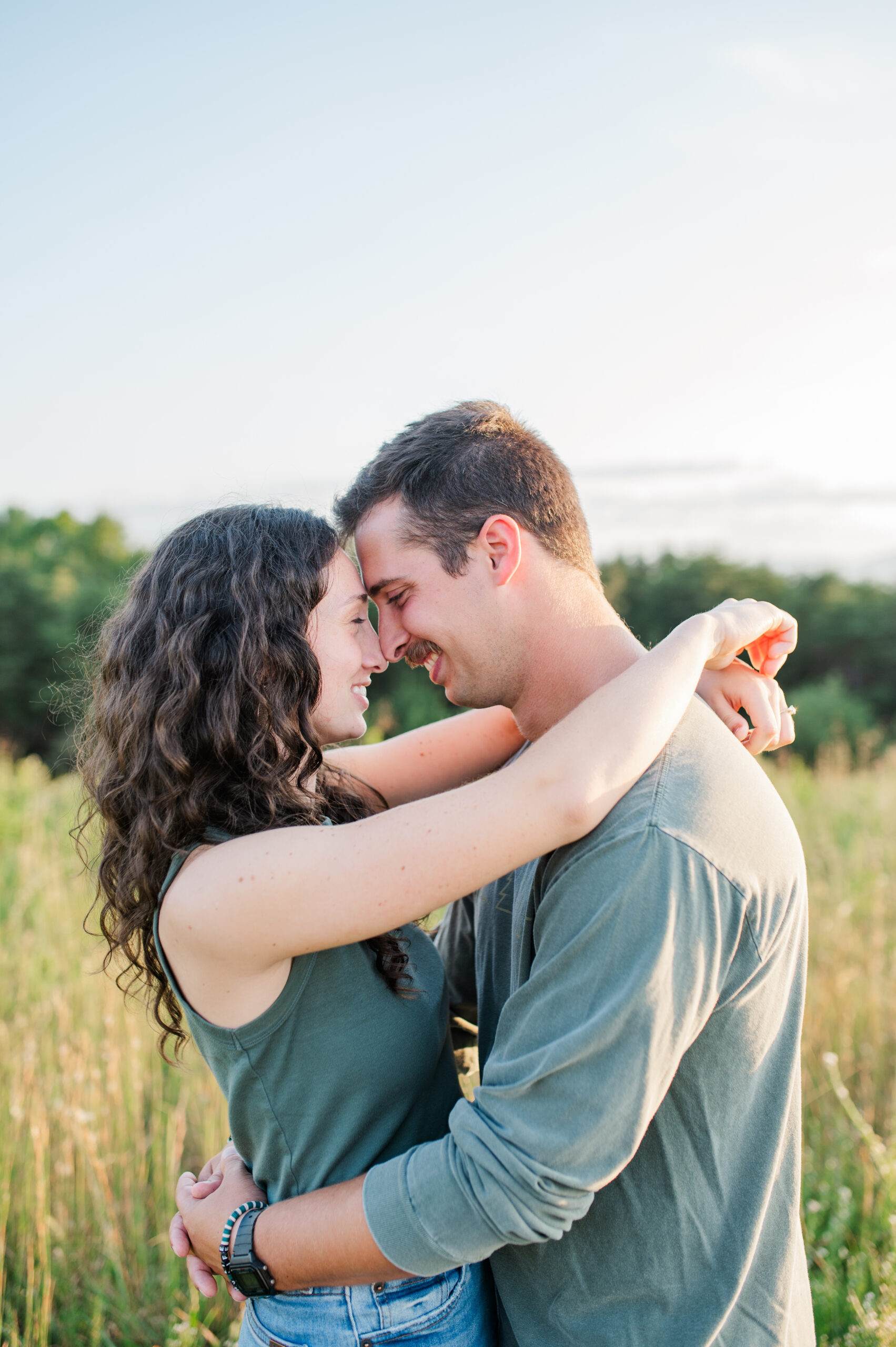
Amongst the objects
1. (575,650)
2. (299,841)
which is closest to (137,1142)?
(299,841)

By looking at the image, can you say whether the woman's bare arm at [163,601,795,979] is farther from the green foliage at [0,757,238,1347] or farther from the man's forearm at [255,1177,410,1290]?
the green foliage at [0,757,238,1347]

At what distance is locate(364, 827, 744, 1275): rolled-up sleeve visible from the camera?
1396mm

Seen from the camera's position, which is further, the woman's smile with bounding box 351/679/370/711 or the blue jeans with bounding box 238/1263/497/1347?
the woman's smile with bounding box 351/679/370/711

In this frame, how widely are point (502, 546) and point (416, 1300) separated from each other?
153 centimetres

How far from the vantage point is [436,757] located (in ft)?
8.72

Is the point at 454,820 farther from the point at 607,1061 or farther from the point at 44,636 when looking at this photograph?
the point at 44,636

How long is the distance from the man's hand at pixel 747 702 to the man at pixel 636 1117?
30cm

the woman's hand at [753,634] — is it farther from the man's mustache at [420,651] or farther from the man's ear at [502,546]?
the man's mustache at [420,651]

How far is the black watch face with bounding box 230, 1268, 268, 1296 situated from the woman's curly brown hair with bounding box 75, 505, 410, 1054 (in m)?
0.55

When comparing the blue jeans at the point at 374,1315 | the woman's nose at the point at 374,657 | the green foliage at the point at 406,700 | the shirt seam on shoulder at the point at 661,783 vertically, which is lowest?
the green foliage at the point at 406,700

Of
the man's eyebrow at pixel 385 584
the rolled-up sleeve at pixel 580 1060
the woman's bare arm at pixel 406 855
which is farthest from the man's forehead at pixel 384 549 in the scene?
the rolled-up sleeve at pixel 580 1060

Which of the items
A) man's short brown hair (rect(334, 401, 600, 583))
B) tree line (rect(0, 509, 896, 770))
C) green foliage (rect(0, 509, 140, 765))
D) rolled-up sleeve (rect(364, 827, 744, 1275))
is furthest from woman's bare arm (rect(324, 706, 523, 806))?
green foliage (rect(0, 509, 140, 765))

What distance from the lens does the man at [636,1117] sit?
55.7 inches

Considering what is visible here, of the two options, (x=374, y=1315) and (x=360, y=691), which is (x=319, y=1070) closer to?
(x=374, y=1315)
